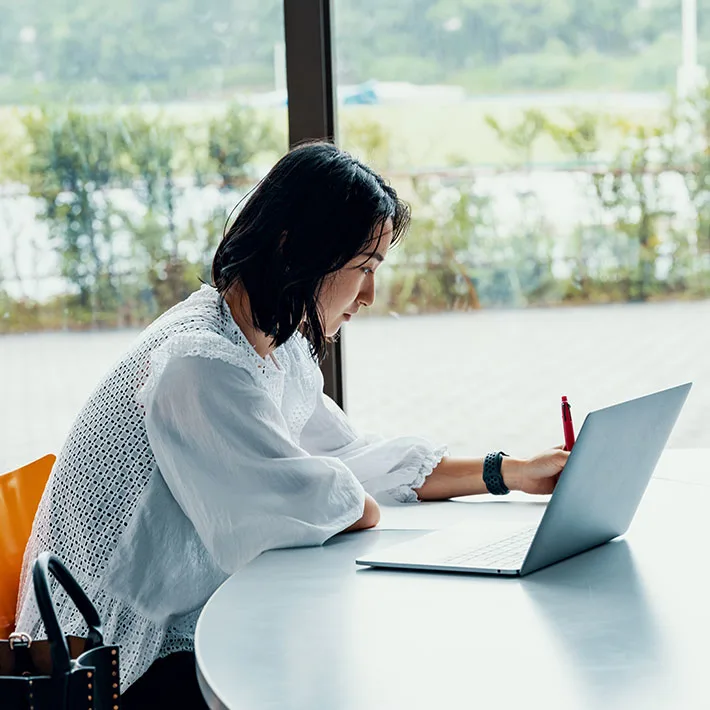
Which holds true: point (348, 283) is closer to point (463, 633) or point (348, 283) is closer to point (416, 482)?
point (416, 482)

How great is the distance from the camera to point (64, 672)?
1088 millimetres

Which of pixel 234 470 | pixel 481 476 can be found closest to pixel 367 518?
pixel 234 470

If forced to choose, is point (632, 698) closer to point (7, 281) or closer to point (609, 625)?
point (609, 625)

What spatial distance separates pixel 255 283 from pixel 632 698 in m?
0.89

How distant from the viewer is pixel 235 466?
4.54ft

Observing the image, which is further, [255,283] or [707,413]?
[707,413]

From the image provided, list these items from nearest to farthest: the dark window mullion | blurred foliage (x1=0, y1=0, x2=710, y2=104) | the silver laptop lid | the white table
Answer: the white table → the silver laptop lid → the dark window mullion → blurred foliage (x1=0, y1=0, x2=710, y2=104)

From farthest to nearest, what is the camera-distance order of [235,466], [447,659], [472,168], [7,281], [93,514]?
1. [7,281]
2. [472,168]
3. [93,514]
4. [235,466]
5. [447,659]

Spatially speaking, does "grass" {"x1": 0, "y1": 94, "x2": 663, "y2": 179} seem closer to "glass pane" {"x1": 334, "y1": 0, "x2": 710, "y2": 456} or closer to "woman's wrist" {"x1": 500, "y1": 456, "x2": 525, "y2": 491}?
"glass pane" {"x1": 334, "y1": 0, "x2": 710, "y2": 456}

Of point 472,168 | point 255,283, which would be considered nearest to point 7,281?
point 472,168

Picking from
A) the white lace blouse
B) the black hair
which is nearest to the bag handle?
the white lace blouse

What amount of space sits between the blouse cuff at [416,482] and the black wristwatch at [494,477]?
0.28 feet

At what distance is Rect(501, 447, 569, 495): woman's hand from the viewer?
1676mm

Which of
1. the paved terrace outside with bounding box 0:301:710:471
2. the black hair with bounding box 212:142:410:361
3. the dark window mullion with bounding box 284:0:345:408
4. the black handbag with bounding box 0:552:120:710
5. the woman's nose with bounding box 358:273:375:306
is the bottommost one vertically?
the paved terrace outside with bounding box 0:301:710:471
